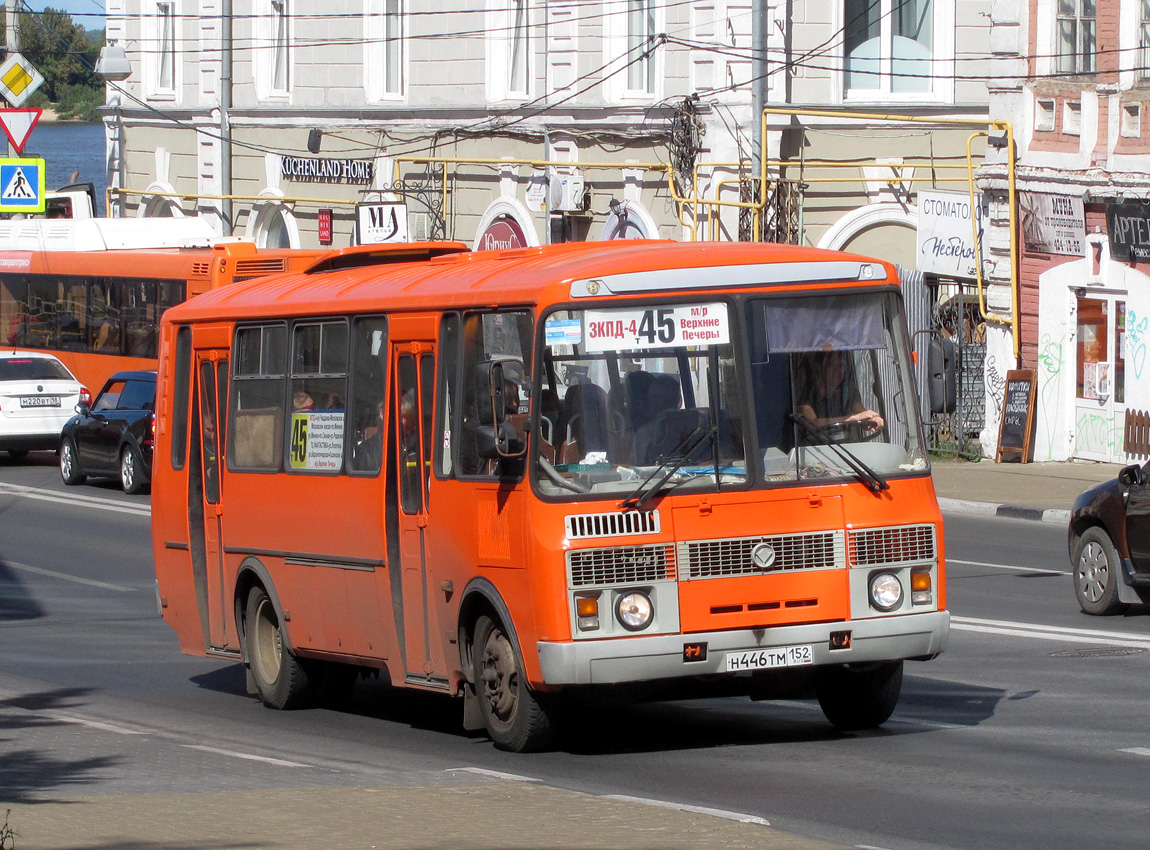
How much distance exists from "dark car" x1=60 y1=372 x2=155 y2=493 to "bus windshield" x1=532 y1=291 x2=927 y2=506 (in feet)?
54.8

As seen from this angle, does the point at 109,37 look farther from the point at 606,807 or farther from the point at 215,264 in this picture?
the point at 606,807

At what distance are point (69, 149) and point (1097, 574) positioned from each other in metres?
132

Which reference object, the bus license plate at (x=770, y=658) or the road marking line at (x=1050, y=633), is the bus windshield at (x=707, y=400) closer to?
the bus license plate at (x=770, y=658)

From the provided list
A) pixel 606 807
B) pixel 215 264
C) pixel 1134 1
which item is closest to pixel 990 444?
pixel 1134 1

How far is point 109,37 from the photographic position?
157 feet

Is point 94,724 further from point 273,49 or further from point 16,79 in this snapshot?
point 273,49

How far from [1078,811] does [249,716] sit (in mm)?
5455

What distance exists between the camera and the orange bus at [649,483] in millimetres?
8898

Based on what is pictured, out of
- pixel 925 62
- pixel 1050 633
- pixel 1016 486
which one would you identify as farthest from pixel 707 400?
pixel 925 62

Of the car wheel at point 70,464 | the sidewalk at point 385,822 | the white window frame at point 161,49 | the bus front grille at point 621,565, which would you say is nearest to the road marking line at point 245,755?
the sidewalk at point 385,822

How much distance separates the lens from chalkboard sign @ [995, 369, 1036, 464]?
27062 mm

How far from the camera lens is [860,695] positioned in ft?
32.2

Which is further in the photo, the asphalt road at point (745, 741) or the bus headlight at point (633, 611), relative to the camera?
the bus headlight at point (633, 611)

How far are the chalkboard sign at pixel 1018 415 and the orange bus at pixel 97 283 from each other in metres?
12.0
